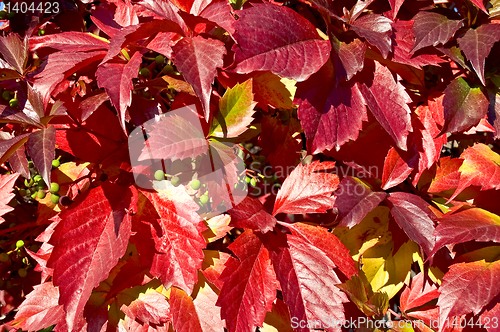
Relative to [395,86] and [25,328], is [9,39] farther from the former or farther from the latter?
[395,86]

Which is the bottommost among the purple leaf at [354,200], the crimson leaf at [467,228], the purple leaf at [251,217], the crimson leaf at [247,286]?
the crimson leaf at [247,286]

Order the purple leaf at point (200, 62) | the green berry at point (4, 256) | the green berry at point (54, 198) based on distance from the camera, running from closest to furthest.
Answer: the purple leaf at point (200, 62)
the green berry at point (54, 198)
the green berry at point (4, 256)

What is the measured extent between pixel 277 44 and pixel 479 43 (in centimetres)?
41

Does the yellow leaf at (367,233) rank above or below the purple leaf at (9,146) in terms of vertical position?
below

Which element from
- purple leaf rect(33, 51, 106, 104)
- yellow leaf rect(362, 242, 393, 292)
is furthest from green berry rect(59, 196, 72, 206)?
yellow leaf rect(362, 242, 393, 292)

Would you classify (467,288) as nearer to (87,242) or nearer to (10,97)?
(87,242)

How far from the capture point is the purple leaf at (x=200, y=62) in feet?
1.92

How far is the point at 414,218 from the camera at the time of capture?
0.74 metres

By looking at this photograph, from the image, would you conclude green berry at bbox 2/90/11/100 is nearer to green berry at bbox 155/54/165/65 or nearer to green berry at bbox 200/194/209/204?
green berry at bbox 155/54/165/65

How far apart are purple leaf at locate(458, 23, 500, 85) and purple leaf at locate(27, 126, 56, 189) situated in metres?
0.77

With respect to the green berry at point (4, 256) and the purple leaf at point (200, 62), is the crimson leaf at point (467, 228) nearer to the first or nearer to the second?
the purple leaf at point (200, 62)

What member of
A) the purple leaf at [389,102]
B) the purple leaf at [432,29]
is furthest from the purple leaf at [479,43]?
the purple leaf at [389,102]

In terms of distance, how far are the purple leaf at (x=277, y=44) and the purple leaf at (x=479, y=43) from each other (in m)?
0.27

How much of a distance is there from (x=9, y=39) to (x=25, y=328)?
0.64m
